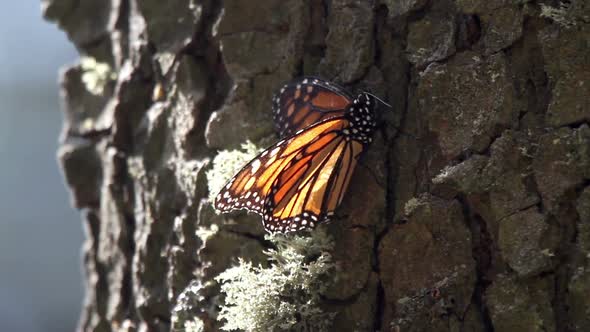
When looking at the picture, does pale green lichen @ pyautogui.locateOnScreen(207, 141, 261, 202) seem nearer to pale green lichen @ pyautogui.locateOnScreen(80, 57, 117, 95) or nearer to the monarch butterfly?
the monarch butterfly

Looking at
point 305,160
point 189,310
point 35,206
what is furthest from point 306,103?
point 35,206

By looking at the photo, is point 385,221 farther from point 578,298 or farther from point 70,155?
point 70,155

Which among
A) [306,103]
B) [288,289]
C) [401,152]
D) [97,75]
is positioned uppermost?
[97,75]

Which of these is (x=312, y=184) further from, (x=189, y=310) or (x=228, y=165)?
(x=189, y=310)

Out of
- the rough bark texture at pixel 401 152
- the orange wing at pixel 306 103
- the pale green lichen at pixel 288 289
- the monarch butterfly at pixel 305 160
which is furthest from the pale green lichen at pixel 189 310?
the orange wing at pixel 306 103

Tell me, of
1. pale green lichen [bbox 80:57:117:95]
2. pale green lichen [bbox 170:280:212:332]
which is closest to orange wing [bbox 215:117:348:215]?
pale green lichen [bbox 170:280:212:332]

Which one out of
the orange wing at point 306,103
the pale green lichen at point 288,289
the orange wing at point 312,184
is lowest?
the pale green lichen at point 288,289

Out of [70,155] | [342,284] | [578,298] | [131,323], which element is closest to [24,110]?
[70,155]

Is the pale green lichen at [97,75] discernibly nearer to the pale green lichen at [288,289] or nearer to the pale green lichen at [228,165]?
the pale green lichen at [228,165]
